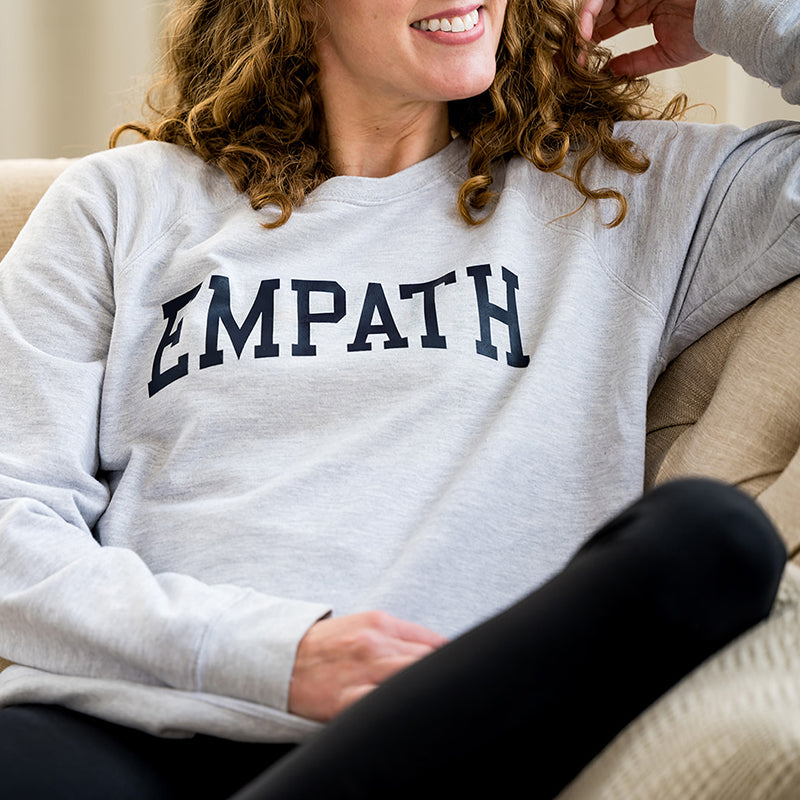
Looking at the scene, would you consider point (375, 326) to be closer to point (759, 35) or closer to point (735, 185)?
point (735, 185)

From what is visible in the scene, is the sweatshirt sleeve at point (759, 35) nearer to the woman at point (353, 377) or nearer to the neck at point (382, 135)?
the woman at point (353, 377)

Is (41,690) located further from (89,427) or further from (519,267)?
(519,267)

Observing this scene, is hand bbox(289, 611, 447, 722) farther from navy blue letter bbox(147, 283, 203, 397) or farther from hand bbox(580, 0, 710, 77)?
hand bbox(580, 0, 710, 77)

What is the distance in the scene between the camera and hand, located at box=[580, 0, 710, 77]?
4.20ft

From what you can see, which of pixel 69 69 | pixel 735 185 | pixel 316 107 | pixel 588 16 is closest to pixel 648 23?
pixel 588 16

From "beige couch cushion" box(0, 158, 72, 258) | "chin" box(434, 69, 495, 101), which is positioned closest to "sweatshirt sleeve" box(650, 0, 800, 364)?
"chin" box(434, 69, 495, 101)

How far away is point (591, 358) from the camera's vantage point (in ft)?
3.66

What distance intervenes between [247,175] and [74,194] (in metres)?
0.20

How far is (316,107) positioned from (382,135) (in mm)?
119

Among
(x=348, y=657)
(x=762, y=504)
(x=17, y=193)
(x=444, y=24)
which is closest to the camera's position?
(x=348, y=657)

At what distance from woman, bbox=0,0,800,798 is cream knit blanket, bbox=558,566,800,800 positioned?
0.02 meters

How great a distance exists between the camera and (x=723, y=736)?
0.64 meters

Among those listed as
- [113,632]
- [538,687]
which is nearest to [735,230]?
[538,687]

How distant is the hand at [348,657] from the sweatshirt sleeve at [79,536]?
13 millimetres
